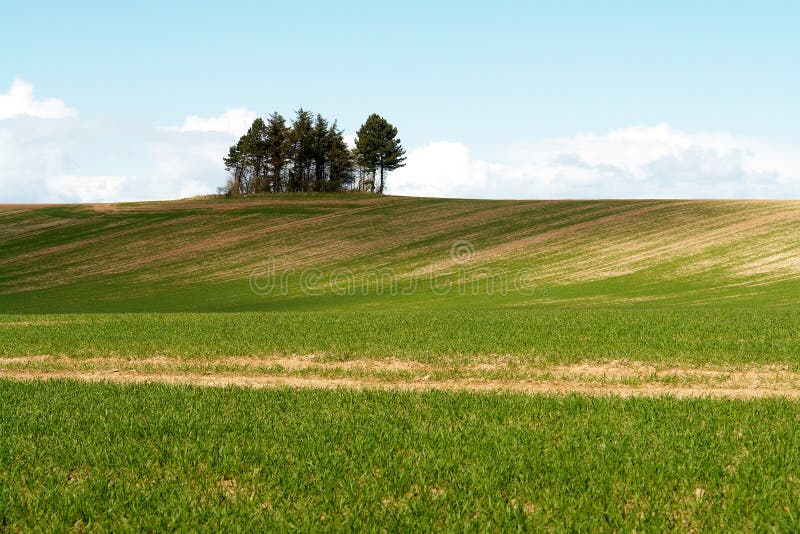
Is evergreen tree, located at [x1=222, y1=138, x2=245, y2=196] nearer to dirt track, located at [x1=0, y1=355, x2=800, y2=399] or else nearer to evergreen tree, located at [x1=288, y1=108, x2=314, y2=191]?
evergreen tree, located at [x1=288, y1=108, x2=314, y2=191]

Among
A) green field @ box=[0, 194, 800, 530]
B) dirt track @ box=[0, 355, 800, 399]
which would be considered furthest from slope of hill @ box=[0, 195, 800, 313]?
dirt track @ box=[0, 355, 800, 399]

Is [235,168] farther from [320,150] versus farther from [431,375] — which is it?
[431,375]

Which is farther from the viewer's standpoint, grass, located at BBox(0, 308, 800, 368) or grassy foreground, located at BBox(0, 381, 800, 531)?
grass, located at BBox(0, 308, 800, 368)

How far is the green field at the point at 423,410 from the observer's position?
7.67 m

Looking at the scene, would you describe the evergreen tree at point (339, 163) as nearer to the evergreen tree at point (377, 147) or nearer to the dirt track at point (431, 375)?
the evergreen tree at point (377, 147)

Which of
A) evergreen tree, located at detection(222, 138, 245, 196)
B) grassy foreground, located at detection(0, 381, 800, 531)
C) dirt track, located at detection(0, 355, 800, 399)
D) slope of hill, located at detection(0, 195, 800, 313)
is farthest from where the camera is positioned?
evergreen tree, located at detection(222, 138, 245, 196)

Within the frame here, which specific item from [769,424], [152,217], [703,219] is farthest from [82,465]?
[152,217]

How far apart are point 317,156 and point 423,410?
339ft

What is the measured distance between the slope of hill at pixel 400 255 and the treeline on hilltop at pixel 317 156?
26.9 meters

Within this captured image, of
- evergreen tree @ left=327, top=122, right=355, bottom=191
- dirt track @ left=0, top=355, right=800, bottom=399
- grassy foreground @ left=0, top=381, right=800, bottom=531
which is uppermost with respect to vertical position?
evergreen tree @ left=327, top=122, right=355, bottom=191

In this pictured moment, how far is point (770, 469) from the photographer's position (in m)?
8.43

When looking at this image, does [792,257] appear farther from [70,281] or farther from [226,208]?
[226,208]

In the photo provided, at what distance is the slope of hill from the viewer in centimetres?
4325

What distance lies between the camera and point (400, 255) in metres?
58.6
